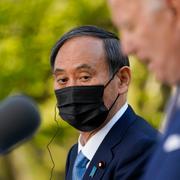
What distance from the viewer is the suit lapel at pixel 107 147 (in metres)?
3.85

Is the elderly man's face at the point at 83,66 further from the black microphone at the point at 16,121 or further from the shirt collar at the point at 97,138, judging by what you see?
the black microphone at the point at 16,121

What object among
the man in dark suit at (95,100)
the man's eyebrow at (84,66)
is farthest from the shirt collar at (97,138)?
the man's eyebrow at (84,66)

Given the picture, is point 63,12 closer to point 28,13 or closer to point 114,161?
point 28,13

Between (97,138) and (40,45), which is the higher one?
(97,138)

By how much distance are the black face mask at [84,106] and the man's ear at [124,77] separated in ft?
0.44

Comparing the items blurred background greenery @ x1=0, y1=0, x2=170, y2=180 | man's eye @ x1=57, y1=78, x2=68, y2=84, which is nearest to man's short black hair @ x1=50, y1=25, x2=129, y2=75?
man's eye @ x1=57, y1=78, x2=68, y2=84

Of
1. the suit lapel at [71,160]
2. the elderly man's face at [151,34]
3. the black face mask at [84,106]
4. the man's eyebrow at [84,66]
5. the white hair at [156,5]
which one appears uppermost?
the white hair at [156,5]

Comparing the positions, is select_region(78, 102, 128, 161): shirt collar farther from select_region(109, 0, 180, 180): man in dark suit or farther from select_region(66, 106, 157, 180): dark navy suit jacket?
select_region(109, 0, 180, 180): man in dark suit

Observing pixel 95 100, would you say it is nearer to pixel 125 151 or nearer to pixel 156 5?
pixel 125 151

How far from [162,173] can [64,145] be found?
951 centimetres

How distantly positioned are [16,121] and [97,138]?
4.11ft

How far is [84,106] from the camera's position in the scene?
409 centimetres

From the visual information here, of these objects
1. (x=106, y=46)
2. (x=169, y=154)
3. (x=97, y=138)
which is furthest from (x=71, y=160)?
(x=169, y=154)

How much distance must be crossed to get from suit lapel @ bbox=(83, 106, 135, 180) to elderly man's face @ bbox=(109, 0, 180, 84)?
63.3 inches
